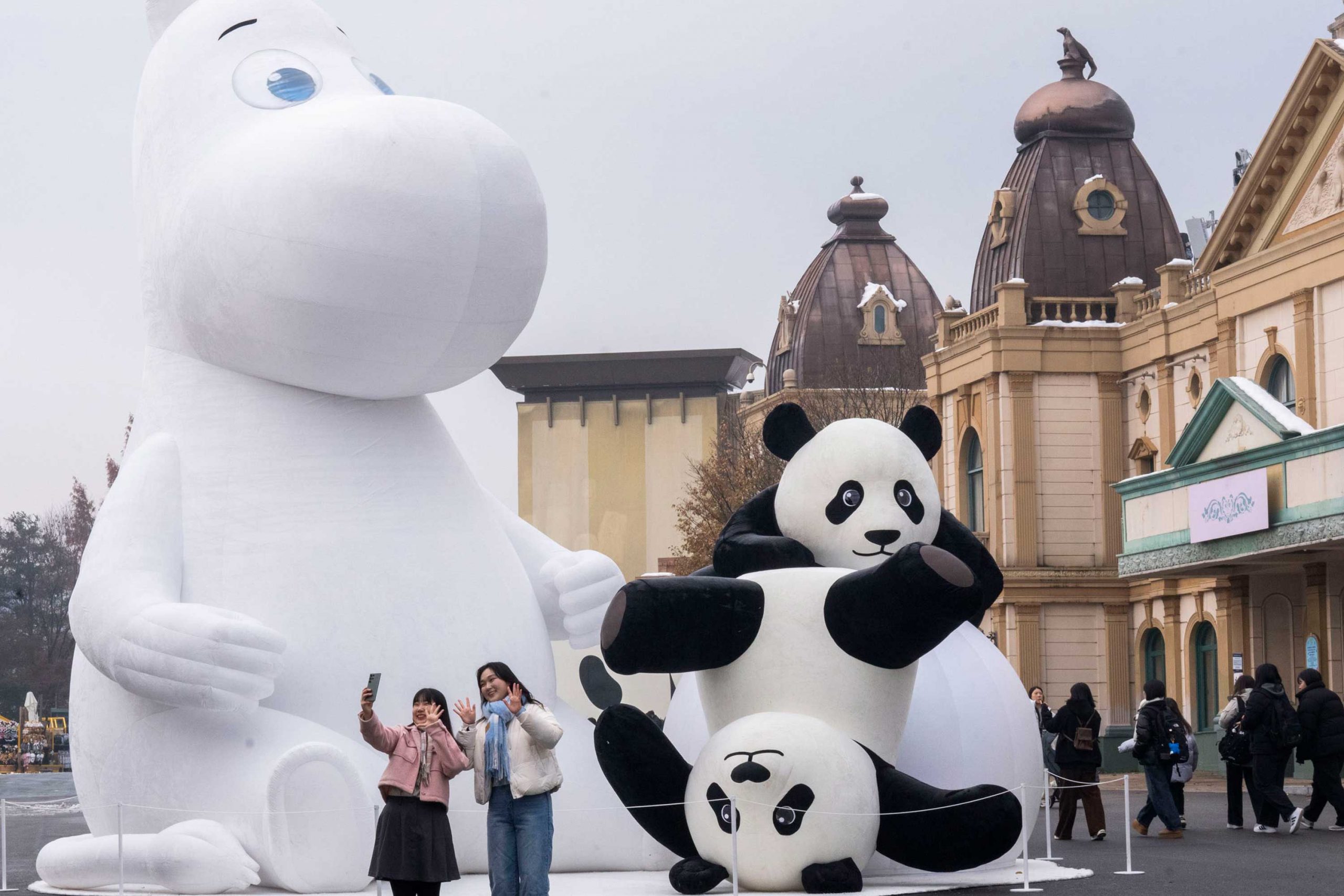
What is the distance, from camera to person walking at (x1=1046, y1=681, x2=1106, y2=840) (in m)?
14.8

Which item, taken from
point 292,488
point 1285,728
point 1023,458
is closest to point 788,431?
point 292,488

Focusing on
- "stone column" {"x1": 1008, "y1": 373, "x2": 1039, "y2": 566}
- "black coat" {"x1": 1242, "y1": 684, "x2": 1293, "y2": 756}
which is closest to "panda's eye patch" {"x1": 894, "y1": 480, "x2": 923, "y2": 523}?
"black coat" {"x1": 1242, "y1": 684, "x2": 1293, "y2": 756}

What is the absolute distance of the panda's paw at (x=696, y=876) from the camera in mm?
9500

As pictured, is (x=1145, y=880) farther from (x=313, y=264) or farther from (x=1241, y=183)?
(x=1241, y=183)

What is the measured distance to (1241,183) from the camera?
28.5m

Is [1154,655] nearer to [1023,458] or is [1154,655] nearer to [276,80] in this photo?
[1023,458]

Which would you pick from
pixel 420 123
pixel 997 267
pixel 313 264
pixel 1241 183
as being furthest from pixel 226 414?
pixel 997 267

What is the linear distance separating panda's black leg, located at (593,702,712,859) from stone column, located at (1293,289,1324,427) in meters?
19.6

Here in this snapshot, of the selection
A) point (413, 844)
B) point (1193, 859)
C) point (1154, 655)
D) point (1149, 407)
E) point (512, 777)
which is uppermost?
point (1149, 407)

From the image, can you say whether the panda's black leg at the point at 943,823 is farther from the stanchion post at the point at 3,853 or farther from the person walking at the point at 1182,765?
the person walking at the point at 1182,765

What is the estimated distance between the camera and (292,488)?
33.3 ft

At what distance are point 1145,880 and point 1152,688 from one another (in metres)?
4.23

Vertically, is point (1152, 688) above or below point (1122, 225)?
below

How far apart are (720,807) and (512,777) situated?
5.65ft
